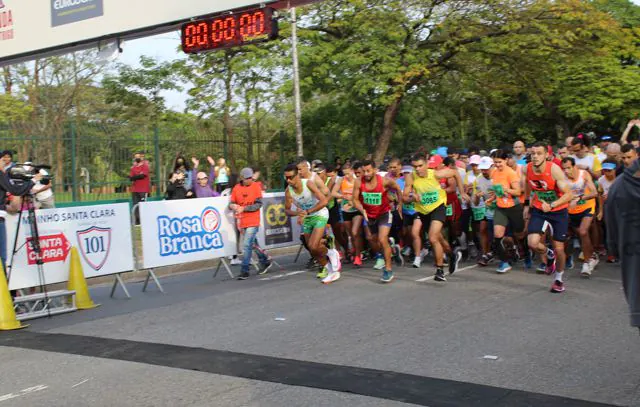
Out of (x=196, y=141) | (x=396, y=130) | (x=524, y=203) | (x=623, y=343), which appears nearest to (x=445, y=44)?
(x=396, y=130)

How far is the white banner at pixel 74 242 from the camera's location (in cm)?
1034

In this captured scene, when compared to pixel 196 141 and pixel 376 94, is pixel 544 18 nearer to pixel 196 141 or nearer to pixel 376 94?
pixel 376 94

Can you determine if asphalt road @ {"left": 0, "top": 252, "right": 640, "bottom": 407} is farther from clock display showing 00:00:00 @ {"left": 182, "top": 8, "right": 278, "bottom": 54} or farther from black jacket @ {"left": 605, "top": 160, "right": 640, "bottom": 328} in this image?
clock display showing 00:00:00 @ {"left": 182, "top": 8, "right": 278, "bottom": 54}

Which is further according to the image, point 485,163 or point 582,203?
point 485,163

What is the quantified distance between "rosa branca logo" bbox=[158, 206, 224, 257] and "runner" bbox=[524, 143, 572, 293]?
17.3 ft

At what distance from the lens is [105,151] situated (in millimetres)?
18344

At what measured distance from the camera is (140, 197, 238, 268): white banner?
12.2 metres

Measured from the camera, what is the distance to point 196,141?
2036 cm

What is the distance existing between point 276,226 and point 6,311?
20.9ft

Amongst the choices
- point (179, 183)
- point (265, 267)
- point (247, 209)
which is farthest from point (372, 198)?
point (179, 183)

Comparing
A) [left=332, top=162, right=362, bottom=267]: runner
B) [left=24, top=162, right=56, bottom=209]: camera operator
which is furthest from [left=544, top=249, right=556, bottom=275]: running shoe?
[left=24, top=162, right=56, bottom=209]: camera operator

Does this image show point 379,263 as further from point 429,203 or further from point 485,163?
point 485,163

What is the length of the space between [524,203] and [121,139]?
32.4 feet

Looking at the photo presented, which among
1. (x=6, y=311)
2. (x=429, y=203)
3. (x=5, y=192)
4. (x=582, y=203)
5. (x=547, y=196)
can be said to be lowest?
(x=6, y=311)
